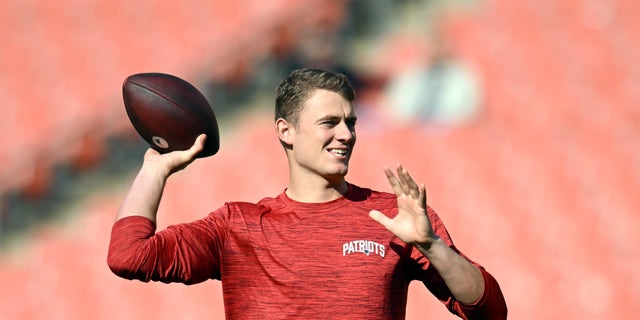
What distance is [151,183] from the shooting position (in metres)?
2.55

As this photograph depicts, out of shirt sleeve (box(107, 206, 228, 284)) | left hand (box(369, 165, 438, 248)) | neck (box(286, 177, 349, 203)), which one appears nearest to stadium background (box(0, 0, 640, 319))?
neck (box(286, 177, 349, 203))

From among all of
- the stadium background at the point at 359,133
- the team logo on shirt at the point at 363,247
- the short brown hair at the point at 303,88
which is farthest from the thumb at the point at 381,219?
the stadium background at the point at 359,133

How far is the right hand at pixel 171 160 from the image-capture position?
2.60m

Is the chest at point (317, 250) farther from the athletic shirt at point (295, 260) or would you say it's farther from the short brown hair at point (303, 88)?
the short brown hair at point (303, 88)

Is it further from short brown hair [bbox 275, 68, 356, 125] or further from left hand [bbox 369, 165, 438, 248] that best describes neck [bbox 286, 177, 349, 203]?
left hand [bbox 369, 165, 438, 248]

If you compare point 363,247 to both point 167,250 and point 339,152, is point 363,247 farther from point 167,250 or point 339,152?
point 167,250

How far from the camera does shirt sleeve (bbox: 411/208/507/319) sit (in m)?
2.52

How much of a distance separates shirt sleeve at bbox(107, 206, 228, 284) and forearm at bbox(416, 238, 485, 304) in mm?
541

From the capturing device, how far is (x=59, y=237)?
6.46 metres

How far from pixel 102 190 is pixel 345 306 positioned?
4392mm

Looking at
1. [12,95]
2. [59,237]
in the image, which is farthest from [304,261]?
[12,95]

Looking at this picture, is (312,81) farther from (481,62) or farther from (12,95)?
(12,95)

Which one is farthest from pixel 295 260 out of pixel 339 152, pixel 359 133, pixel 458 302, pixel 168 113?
pixel 359 133

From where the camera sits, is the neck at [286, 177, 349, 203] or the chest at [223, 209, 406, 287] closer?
the chest at [223, 209, 406, 287]
